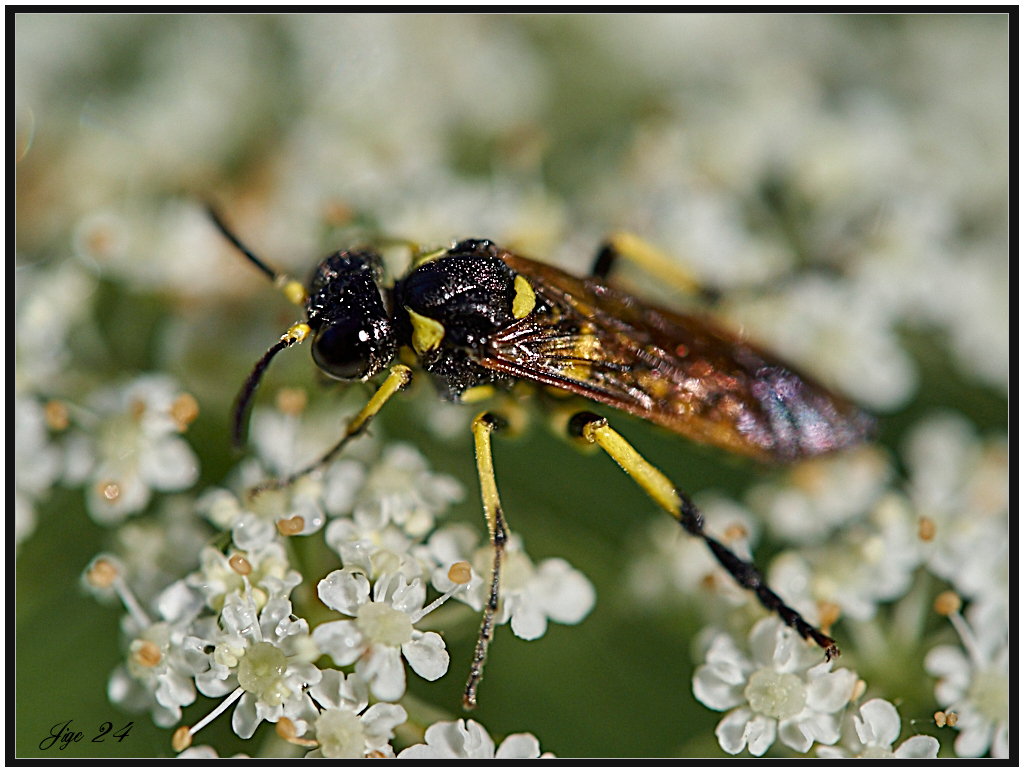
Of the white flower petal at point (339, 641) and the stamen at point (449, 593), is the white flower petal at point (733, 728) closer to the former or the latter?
the stamen at point (449, 593)

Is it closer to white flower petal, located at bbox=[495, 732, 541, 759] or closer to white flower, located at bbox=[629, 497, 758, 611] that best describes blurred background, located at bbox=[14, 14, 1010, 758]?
white flower, located at bbox=[629, 497, 758, 611]

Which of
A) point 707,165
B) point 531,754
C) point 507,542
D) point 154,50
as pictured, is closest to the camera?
point 531,754

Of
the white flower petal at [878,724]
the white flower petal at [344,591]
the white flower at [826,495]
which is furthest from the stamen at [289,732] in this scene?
the white flower at [826,495]

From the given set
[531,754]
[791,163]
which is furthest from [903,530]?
[791,163]

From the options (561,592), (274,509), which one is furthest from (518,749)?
(274,509)

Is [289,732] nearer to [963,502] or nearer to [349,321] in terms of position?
[349,321]

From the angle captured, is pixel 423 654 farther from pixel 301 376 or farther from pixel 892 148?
pixel 892 148
